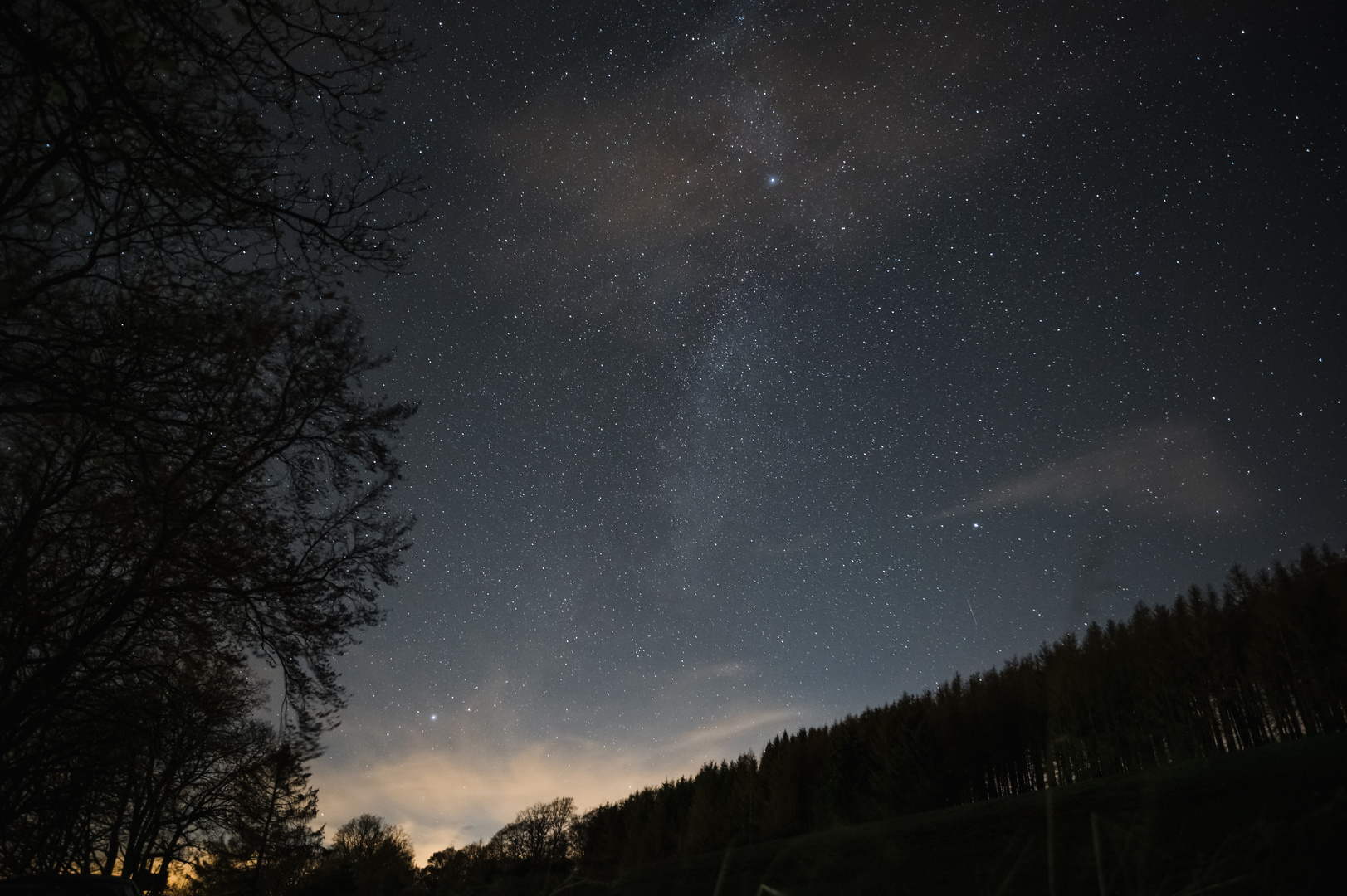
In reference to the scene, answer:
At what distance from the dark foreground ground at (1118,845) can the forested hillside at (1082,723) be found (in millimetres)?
32642

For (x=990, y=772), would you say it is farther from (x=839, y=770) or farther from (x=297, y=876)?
(x=297, y=876)

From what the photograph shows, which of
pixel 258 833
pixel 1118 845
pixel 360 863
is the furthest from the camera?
pixel 360 863

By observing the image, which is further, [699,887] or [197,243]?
[699,887]

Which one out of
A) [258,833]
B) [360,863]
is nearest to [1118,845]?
[258,833]

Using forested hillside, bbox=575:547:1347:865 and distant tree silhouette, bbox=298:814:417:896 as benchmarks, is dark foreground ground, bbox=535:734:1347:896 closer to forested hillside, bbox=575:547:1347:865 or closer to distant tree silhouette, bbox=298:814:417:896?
distant tree silhouette, bbox=298:814:417:896

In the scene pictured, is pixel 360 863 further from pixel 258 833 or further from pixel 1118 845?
pixel 1118 845

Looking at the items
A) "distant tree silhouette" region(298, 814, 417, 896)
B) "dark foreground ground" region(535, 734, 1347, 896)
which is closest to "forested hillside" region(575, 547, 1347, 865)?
"distant tree silhouette" region(298, 814, 417, 896)

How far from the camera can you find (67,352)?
4348 mm

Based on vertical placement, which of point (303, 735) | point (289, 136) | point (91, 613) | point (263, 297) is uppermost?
point (289, 136)

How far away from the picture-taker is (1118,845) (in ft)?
52.3

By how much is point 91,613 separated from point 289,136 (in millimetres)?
7033

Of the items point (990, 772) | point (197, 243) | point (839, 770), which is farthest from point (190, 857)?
point (990, 772)

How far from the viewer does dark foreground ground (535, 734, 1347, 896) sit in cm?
1180

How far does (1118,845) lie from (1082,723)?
189ft
